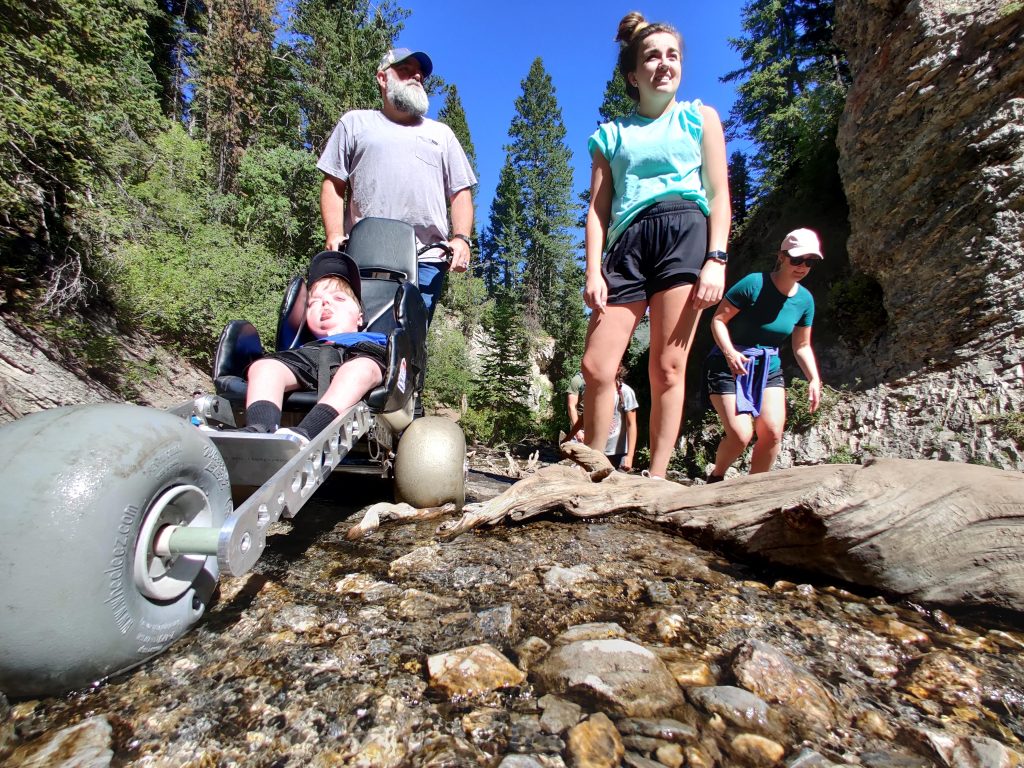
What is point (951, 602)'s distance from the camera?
169 cm

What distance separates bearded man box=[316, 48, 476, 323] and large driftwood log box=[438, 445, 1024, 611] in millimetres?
2178

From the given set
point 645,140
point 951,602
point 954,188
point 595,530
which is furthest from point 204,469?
point 954,188

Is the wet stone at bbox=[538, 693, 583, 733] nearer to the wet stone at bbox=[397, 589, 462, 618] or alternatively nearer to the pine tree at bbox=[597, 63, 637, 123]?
the wet stone at bbox=[397, 589, 462, 618]

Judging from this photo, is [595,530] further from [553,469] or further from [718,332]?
[718,332]

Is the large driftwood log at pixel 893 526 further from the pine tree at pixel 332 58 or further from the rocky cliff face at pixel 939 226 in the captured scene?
the pine tree at pixel 332 58

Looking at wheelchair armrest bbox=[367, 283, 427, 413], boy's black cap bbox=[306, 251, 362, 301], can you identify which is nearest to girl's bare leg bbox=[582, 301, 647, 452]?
wheelchair armrest bbox=[367, 283, 427, 413]

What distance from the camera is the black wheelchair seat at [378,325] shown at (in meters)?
2.32

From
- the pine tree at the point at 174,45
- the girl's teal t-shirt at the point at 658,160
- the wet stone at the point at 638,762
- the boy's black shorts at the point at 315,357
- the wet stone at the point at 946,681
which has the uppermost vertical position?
the pine tree at the point at 174,45

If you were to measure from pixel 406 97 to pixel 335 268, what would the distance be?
154 centimetres

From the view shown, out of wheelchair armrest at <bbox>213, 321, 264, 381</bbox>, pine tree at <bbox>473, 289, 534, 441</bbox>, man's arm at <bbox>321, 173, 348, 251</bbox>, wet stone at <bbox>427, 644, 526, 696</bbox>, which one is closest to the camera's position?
wet stone at <bbox>427, 644, 526, 696</bbox>

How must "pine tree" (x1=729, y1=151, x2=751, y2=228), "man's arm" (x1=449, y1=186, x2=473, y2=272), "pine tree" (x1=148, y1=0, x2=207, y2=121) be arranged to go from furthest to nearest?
1. "pine tree" (x1=148, y1=0, x2=207, y2=121)
2. "pine tree" (x1=729, y1=151, x2=751, y2=228)
3. "man's arm" (x1=449, y1=186, x2=473, y2=272)

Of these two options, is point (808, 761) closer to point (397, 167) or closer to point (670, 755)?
point (670, 755)

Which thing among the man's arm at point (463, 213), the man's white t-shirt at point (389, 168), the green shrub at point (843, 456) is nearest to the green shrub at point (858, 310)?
the green shrub at point (843, 456)

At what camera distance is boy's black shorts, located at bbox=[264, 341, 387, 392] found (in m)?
2.33
